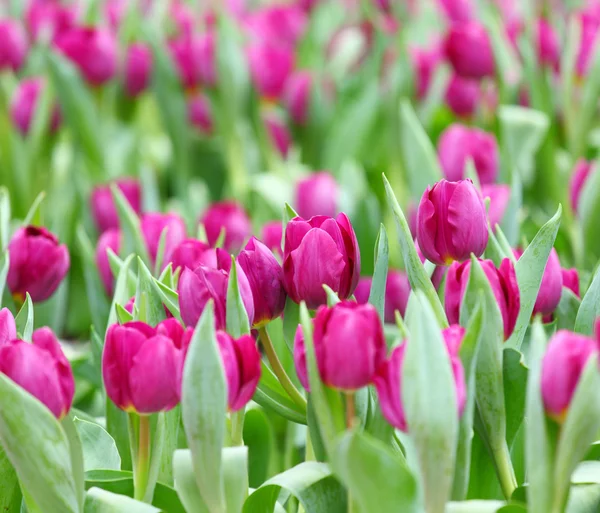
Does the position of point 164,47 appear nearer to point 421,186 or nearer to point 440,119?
point 440,119

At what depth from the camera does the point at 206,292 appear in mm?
666

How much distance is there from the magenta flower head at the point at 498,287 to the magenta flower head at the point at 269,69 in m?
1.20

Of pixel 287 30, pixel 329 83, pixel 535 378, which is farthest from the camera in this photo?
pixel 287 30

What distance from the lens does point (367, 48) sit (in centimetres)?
232

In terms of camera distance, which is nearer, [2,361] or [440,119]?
[2,361]

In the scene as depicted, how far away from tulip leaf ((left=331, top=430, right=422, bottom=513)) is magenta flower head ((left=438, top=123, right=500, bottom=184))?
806 millimetres

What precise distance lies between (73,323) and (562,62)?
94cm

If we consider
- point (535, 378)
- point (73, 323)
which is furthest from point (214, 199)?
point (535, 378)

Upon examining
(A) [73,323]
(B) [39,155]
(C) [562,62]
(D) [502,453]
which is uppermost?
(C) [562,62]

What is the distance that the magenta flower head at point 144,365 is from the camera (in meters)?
0.61

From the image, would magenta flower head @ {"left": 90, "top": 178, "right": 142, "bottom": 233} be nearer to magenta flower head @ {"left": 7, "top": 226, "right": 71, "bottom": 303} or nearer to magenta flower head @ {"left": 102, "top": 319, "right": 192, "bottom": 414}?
magenta flower head @ {"left": 7, "top": 226, "right": 71, "bottom": 303}

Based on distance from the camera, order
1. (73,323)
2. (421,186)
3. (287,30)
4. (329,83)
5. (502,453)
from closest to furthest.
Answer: (502,453) → (421,186) → (73,323) → (329,83) → (287,30)

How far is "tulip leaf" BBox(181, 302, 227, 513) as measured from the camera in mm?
578

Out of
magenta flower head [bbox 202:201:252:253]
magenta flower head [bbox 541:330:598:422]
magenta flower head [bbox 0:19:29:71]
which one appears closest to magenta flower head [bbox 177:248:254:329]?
magenta flower head [bbox 541:330:598:422]
